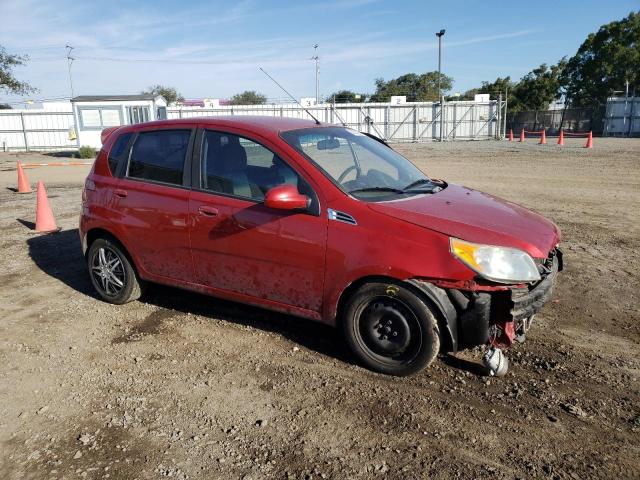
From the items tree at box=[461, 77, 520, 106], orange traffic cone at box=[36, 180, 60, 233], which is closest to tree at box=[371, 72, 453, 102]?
tree at box=[461, 77, 520, 106]

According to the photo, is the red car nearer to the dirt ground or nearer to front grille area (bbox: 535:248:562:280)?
front grille area (bbox: 535:248:562:280)

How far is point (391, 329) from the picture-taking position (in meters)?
3.59

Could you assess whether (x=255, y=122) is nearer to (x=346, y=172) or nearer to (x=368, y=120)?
(x=346, y=172)

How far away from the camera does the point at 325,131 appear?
452cm

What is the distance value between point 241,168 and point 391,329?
1777mm

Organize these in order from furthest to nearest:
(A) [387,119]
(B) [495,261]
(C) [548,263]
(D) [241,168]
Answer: (A) [387,119]
(D) [241,168]
(C) [548,263]
(B) [495,261]

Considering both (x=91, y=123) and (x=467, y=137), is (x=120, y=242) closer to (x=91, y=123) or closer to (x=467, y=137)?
(x=91, y=123)

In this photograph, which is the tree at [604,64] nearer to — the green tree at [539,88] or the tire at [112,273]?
the green tree at [539,88]

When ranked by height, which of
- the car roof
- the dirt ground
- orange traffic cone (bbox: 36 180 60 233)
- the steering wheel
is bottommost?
the dirt ground

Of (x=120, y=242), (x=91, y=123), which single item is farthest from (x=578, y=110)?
(x=120, y=242)

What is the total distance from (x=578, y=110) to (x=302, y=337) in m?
45.1

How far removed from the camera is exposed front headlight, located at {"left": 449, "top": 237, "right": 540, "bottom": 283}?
328 centimetres

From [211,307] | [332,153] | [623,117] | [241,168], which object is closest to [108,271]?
[211,307]

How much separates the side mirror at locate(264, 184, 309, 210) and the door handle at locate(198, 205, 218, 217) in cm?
68
